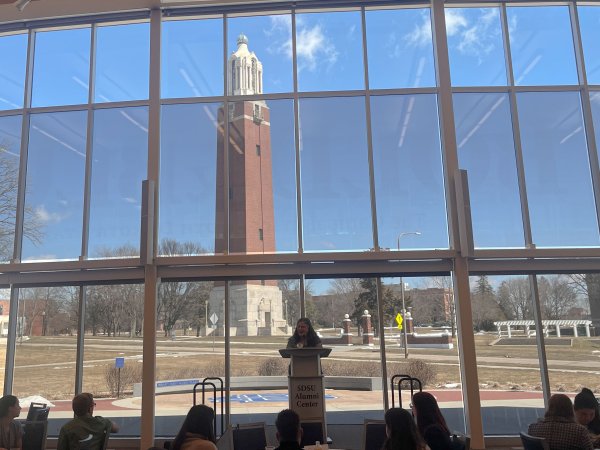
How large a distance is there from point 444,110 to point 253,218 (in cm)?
346

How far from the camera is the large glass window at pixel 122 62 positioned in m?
8.16

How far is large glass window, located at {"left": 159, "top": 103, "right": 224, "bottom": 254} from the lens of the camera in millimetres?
7629

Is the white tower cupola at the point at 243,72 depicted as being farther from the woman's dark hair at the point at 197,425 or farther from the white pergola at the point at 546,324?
the woman's dark hair at the point at 197,425

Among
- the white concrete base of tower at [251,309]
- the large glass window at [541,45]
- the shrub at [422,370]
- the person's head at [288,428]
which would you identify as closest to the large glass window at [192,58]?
the white concrete base of tower at [251,309]

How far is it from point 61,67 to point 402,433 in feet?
27.5

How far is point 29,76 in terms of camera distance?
27.6ft

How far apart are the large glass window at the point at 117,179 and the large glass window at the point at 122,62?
320 millimetres

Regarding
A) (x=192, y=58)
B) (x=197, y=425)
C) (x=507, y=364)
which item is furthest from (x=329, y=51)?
(x=197, y=425)

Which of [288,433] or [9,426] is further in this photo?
[9,426]

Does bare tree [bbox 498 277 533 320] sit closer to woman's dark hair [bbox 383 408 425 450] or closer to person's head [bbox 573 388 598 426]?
person's head [bbox 573 388 598 426]

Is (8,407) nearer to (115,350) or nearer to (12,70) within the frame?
(115,350)

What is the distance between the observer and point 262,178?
25.6 ft

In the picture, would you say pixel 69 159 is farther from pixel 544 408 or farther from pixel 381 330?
pixel 544 408

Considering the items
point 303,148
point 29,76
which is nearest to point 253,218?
point 303,148
